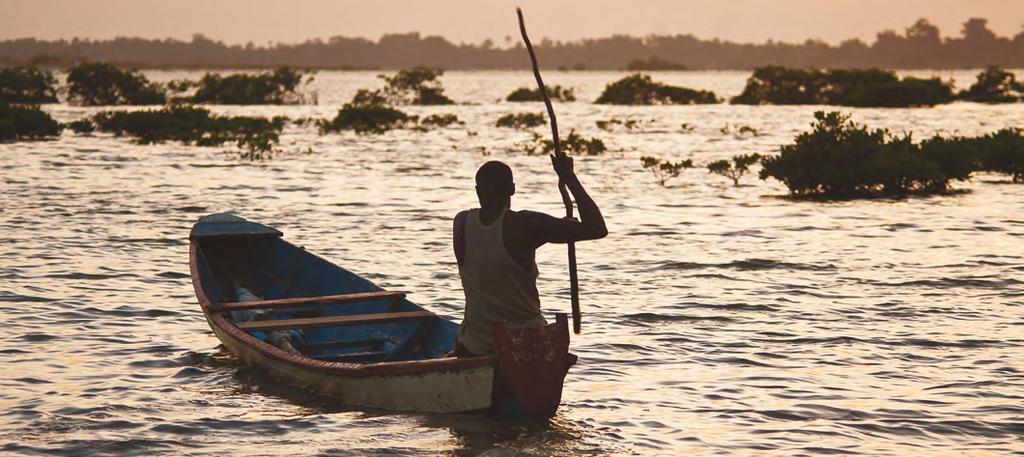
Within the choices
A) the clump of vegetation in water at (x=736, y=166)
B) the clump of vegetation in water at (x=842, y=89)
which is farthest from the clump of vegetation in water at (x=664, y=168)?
the clump of vegetation in water at (x=842, y=89)

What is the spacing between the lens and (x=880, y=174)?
25.4m

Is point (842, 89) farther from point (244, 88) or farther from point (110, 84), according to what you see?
point (110, 84)

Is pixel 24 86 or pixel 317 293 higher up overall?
pixel 24 86

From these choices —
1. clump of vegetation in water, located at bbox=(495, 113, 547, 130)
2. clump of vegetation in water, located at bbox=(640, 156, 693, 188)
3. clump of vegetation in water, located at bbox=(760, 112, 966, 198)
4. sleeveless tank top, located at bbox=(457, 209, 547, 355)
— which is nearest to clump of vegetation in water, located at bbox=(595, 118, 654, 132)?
clump of vegetation in water, located at bbox=(495, 113, 547, 130)

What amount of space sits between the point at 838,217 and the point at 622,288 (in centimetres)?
848

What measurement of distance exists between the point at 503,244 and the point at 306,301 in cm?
365

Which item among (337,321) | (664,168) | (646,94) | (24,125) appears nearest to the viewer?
(337,321)

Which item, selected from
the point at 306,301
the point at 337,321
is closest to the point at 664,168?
the point at 306,301

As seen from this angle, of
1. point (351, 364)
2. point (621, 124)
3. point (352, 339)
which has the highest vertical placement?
point (621, 124)

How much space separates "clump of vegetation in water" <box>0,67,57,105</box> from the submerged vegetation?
48118 millimetres

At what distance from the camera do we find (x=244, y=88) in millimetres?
76000

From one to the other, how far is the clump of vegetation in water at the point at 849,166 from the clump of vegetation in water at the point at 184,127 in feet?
59.0

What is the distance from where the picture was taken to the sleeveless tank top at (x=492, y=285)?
328 inches

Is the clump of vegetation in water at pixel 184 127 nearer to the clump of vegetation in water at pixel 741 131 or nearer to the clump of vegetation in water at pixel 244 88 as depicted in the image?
the clump of vegetation in water at pixel 741 131
